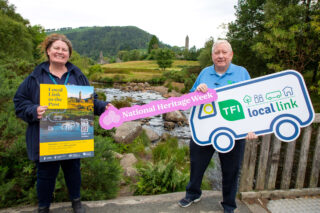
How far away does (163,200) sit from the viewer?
278cm

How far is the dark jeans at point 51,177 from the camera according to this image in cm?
214

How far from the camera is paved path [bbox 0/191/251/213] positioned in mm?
2533

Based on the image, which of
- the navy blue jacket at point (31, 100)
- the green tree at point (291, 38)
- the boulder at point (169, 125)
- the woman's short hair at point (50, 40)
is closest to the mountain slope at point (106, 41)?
the green tree at point (291, 38)

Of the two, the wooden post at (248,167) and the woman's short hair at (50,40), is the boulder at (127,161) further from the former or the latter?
the woman's short hair at (50,40)

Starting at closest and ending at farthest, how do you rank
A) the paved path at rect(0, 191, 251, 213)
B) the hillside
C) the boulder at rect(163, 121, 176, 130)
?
the paved path at rect(0, 191, 251, 213), the boulder at rect(163, 121, 176, 130), the hillside

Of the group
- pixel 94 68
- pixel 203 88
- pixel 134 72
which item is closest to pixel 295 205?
pixel 203 88

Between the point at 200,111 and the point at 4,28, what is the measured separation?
21.9 metres

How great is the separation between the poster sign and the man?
1.22 meters

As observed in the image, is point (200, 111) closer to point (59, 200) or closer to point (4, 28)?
point (59, 200)

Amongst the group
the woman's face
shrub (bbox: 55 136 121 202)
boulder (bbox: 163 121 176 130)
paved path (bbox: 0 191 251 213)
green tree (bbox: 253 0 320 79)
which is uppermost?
green tree (bbox: 253 0 320 79)

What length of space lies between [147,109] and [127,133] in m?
5.20

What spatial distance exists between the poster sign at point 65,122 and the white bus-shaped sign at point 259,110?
1.29 meters

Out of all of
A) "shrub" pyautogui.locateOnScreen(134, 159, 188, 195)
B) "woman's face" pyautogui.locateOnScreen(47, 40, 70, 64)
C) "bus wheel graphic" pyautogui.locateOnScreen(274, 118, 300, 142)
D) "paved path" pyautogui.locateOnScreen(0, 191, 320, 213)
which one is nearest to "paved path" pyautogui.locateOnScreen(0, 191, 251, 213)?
"paved path" pyautogui.locateOnScreen(0, 191, 320, 213)

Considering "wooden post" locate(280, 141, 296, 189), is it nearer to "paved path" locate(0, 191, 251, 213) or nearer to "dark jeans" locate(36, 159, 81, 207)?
"paved path" locate(0, 191, 251, 213)
